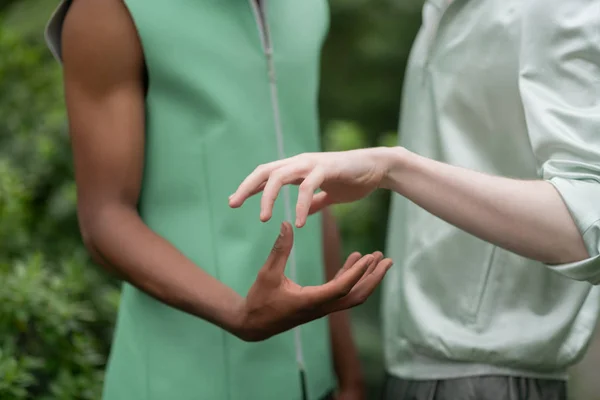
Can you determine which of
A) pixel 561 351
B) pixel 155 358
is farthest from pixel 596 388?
pixel 155 358

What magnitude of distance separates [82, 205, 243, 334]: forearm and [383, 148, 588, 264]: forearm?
0.41 m

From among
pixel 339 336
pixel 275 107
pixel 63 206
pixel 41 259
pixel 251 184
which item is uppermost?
pixel 251 184

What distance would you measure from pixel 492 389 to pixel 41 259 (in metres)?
1.55

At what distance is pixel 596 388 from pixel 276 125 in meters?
0.92

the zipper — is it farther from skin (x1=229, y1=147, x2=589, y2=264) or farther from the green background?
the green background

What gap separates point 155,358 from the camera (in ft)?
6.69

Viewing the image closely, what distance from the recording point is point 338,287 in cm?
165

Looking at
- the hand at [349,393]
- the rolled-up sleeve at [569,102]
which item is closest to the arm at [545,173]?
the rolled-up sleeve at [569,102]

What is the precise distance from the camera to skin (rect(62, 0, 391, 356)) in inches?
Result: 74.2

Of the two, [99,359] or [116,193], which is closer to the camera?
[116,193]

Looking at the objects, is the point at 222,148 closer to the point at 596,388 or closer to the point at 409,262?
the point at 409,262

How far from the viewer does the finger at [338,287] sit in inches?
64.9

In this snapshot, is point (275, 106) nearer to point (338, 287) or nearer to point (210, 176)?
point (210, 176)

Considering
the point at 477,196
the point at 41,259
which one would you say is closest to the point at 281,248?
the point at 477,196
